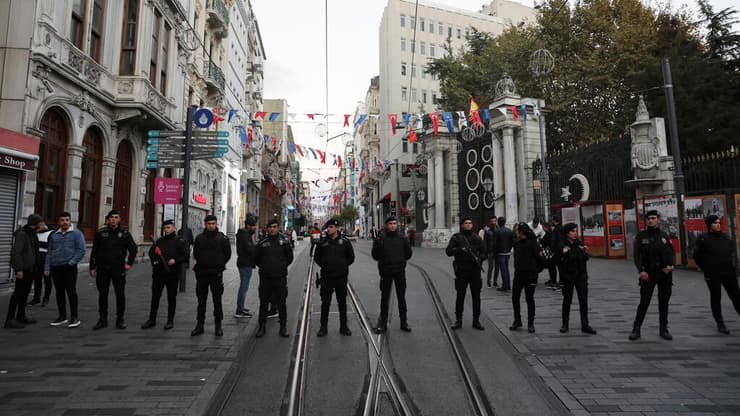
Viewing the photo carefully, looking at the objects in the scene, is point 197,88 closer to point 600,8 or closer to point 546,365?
point 600,8

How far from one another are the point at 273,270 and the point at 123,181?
559 inches

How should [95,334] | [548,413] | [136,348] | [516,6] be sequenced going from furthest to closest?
[516,6]
[95,334]
[136,348]
[548,413]

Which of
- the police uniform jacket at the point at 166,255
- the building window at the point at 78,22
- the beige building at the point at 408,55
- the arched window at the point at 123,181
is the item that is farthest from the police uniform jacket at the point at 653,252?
the beige building at the point at 408,55

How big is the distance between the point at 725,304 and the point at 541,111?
15.3m

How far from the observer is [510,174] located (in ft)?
75.3

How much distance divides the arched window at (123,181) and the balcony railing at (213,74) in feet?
36.3

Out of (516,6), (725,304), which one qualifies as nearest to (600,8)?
(725,304)

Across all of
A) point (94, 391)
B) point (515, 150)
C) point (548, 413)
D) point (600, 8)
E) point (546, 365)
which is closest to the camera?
point (548, 413)

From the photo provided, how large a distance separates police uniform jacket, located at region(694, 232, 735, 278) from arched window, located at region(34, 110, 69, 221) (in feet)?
50.7

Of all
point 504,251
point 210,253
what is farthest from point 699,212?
point 210,253

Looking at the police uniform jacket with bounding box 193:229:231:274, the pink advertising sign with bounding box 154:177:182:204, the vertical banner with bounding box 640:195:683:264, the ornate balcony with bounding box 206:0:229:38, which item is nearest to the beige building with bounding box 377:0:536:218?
the ornate balcony with bounding box 206:0:229:38

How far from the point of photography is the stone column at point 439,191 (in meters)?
30.0

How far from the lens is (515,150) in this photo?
921 inches

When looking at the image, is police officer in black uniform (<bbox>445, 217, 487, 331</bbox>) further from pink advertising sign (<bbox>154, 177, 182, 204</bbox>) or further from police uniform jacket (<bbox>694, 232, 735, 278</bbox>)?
pink advertising sign (<bbox>154, 177, 182, 204</bbox>)
